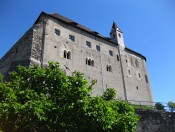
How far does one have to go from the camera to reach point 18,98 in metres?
13.6

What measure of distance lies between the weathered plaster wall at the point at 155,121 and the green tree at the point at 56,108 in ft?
21.8

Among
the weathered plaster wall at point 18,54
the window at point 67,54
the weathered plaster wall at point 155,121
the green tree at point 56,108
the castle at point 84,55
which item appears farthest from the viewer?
the window at point 67,54

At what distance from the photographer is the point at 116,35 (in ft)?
146

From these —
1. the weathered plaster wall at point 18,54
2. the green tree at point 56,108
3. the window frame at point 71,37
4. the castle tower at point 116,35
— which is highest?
the castle tower at point 116,35

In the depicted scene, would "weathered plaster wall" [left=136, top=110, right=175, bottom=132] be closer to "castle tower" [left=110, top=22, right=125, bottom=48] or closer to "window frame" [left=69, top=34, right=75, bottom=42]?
"window frame" [left=69, top=34, right=75, bottom=42]

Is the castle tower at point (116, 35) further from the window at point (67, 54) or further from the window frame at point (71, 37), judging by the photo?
the window at point (67, 54)

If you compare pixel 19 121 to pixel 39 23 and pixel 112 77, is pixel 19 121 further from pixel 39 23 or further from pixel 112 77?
pixel 112 77

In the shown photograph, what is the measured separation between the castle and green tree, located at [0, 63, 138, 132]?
1338cm

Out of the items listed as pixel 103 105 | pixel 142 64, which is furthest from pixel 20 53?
pixel 142 64

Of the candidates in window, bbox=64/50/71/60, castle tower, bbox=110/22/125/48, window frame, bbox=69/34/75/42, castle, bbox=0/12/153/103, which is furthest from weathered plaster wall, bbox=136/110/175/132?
castle tower, bbox=110/22/125/48

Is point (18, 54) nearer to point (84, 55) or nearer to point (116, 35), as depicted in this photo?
point (84, 55)

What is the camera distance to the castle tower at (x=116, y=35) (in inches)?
1725

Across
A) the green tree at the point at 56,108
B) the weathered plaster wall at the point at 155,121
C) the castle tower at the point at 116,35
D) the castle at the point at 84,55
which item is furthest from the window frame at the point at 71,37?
the green tree at the point at 56,108

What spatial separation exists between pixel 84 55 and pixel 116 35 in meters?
11.6
